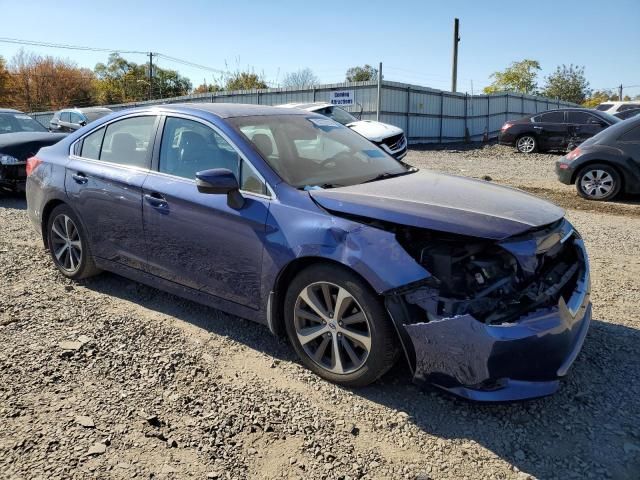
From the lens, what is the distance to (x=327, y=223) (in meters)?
3.03

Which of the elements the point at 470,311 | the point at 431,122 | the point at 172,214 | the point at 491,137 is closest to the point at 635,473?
the point at 470,311

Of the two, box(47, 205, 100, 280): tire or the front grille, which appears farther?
the front grille

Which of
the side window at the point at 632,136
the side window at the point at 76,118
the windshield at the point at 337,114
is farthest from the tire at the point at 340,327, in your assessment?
the side window at the point at 76,118

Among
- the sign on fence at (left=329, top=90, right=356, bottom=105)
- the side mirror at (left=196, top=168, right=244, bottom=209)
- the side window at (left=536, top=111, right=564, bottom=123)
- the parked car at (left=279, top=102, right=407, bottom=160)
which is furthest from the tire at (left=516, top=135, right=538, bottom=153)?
the side mirror at (left=196, top=168, right=244, bottom=209)

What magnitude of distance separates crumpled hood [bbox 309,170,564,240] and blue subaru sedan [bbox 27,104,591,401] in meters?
0.01

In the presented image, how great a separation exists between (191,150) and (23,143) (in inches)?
Result: 253

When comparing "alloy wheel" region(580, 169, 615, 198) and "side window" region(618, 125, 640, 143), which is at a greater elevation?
"side window" region(618, 125, 640, 143)

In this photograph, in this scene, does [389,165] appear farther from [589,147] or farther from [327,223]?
[589,147]

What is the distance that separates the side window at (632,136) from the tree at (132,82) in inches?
2201

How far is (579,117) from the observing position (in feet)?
53.8

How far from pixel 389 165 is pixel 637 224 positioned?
4876 millimetres

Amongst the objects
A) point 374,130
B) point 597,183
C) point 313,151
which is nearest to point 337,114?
point 374,130

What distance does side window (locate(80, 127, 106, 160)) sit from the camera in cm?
455

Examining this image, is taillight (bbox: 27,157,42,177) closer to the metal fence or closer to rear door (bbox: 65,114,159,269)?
rear door (bbox: 65,114,159,269)
